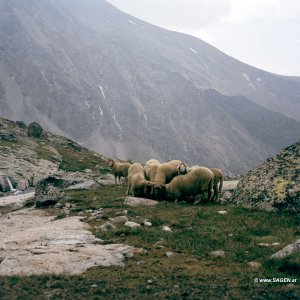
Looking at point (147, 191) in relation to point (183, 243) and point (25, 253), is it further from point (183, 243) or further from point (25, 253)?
point (25, 253)

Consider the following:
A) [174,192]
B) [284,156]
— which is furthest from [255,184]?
[174,192]

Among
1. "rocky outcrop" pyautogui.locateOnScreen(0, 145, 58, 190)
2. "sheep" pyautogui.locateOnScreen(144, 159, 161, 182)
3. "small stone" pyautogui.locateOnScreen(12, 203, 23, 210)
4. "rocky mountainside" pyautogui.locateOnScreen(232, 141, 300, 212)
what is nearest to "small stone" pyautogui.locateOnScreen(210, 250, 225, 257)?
"rocky mountainside" pyautogui.locateOnScreen(232, 141, 300, 212)

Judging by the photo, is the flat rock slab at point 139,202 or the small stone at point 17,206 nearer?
the flat rock slab at point 139,202

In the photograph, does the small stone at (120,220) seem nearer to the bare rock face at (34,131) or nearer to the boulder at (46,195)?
the boulder at (46,195)

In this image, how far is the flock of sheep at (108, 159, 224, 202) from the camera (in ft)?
72.5

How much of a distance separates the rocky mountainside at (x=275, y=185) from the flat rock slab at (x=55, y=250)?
7754 millimetres

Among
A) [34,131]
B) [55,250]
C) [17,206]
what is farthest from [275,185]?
[34,131]

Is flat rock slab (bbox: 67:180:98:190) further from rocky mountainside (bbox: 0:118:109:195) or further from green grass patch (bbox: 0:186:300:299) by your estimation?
green grass patch (bbox: 0:186:300:299)

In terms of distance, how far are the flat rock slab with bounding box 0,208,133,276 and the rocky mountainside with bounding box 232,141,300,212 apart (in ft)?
25.4

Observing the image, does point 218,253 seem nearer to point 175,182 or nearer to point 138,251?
point 138,251

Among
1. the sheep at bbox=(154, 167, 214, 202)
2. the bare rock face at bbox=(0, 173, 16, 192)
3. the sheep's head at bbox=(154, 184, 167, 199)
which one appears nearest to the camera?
the sheep at bbox=(154, 167, 214, 202)

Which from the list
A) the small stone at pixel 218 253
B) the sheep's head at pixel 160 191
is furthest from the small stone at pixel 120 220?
the small stone at pixel 218 253

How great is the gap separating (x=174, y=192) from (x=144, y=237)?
774cm

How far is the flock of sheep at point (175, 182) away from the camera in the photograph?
22109 millimetres
